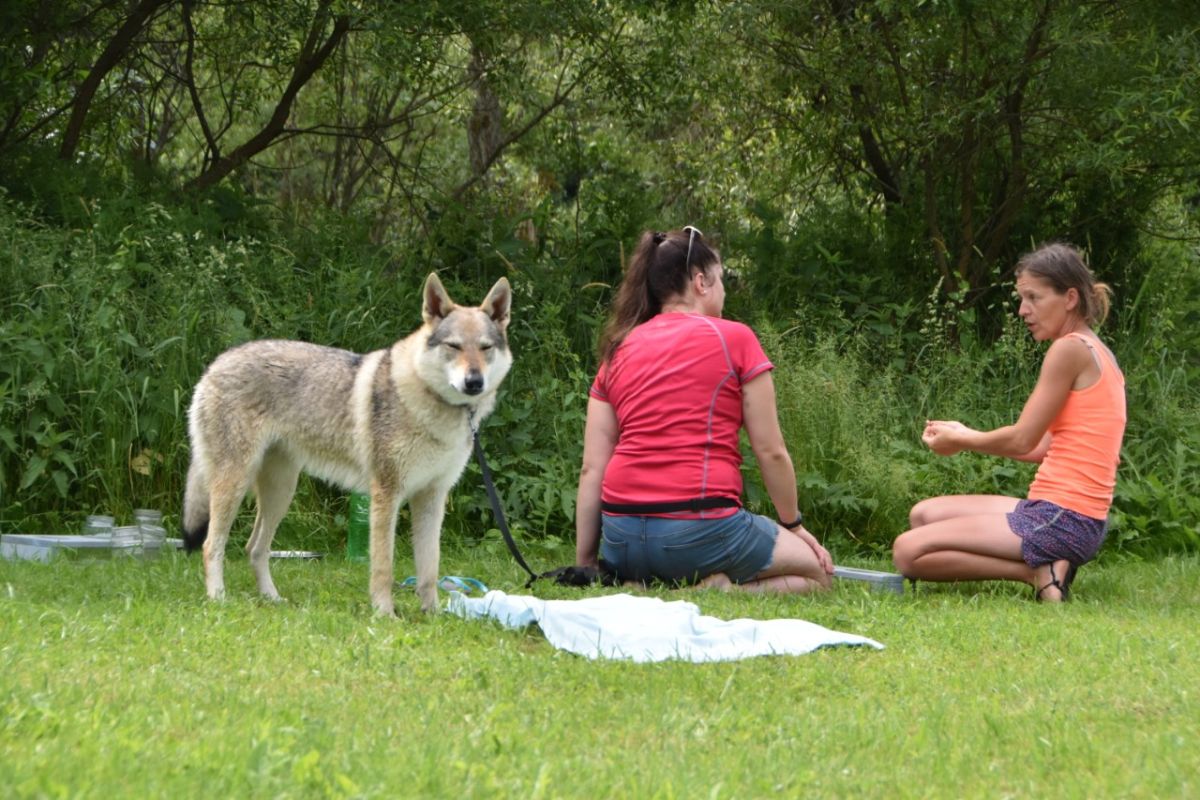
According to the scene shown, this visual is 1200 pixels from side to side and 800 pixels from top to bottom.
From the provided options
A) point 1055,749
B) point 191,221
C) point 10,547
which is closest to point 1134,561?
point 1055,749

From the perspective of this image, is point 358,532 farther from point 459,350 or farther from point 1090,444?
point 1090,444

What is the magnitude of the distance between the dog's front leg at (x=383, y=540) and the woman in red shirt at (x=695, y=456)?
1.09 metres

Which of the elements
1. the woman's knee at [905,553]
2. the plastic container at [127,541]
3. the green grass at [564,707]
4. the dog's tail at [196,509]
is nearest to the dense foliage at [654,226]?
the plastic container at [127,541]

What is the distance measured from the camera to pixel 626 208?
11141mm

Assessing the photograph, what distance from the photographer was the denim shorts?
6090mm

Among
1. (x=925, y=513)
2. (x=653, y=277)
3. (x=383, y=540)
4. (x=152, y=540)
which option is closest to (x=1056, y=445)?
(x=925, y=513)

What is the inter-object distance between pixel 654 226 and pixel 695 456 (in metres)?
5.41

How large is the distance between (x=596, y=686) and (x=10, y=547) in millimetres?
4367

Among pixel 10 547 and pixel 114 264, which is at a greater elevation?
pixel 114 264

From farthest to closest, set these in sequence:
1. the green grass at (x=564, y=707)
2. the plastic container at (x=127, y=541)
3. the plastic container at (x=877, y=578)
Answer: the plastic container at (x=127, y=541), the plastic container at (x=877, y=578), the green grass at (x=564, y=707)

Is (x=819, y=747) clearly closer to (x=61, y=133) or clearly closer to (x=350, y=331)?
(x=350, y=331)

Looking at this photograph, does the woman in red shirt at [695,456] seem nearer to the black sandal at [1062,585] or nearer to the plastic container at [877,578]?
the plastic container at [877,578]

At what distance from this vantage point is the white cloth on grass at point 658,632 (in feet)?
15.6

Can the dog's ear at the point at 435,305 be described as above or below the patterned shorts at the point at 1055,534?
above
